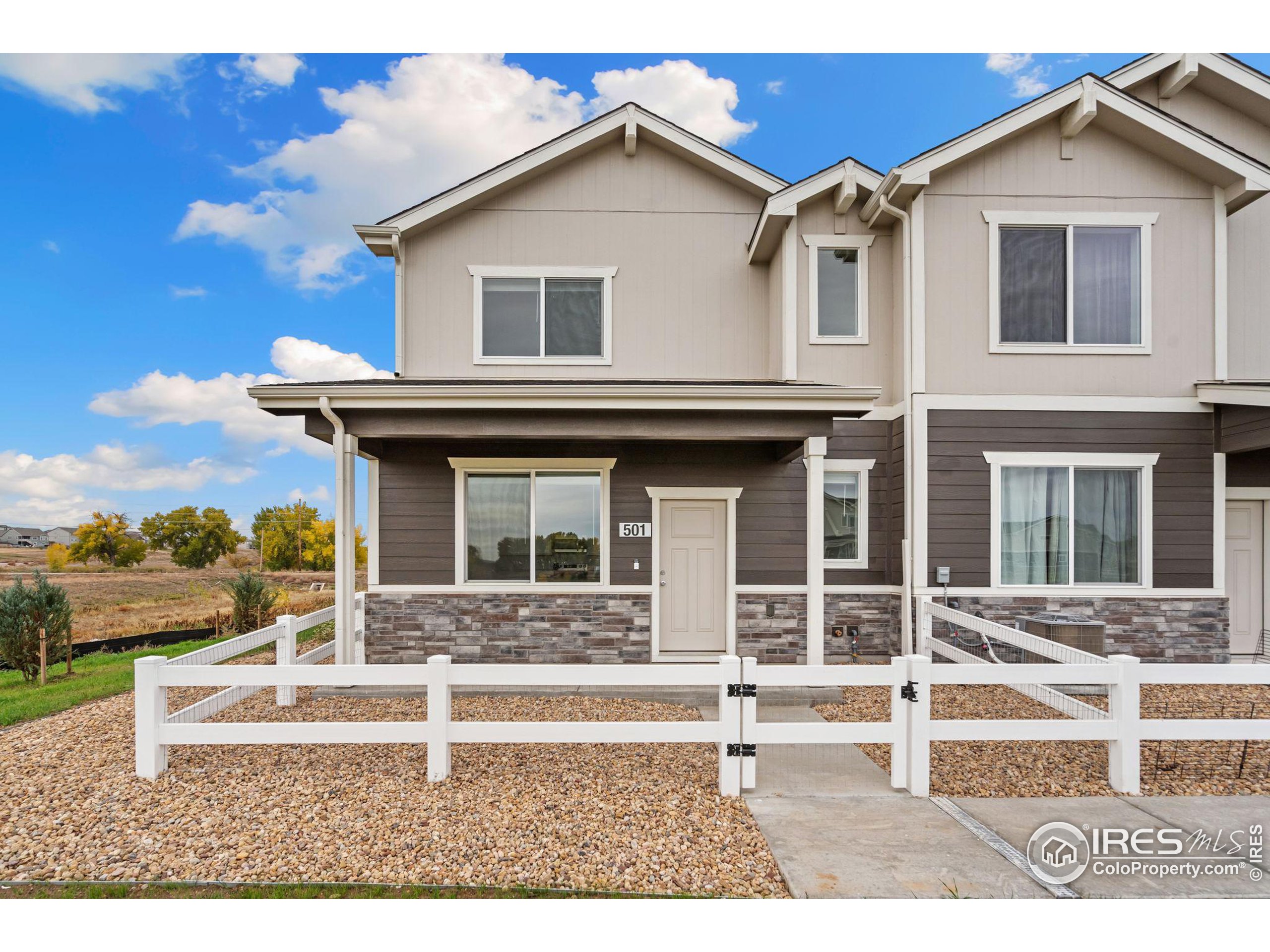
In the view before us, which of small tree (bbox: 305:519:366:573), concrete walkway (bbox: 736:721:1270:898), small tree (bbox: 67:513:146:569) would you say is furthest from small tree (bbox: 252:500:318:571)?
concrete walkway (bbox: 736:721:1270:898)

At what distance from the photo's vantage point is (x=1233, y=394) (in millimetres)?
7203

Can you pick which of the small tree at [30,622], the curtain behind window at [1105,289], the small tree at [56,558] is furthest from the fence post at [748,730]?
the small tree at [56,558]

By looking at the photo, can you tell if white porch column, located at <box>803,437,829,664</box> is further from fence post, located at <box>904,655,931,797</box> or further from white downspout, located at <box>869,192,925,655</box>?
fence post, located at <box>904,655,931,797</box>

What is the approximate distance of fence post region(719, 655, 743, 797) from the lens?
13.6 ft

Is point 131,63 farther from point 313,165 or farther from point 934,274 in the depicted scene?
point 934,274

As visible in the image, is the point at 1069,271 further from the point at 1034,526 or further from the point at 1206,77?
the point at 1206,77

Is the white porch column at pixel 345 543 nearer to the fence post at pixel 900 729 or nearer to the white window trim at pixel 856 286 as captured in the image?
the fence post at pixel 900 729

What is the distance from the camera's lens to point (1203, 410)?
766cm

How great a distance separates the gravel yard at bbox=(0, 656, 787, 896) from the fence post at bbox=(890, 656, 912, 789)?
112cm

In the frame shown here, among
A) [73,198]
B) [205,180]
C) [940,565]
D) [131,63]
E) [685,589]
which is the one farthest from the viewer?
[73,198]

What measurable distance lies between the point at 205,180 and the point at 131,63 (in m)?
2.35

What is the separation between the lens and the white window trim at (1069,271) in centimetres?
769

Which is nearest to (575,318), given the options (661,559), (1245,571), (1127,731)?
(661,559)

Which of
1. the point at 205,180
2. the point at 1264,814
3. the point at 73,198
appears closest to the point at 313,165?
the point at 205,180
